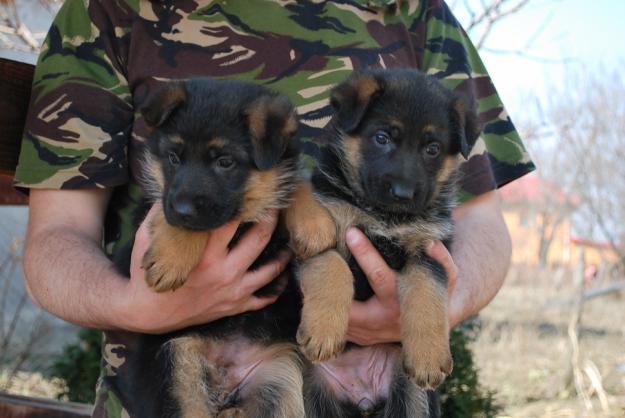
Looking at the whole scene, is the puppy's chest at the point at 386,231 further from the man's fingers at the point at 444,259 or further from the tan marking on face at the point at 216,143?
the tan marking on face at the point at 216,143

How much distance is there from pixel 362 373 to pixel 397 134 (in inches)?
38.0

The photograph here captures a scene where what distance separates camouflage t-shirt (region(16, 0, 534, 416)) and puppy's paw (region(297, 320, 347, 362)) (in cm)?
83

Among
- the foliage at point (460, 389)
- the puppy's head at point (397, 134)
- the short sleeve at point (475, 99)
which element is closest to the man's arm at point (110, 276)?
the puppy's head at point (397, 134)

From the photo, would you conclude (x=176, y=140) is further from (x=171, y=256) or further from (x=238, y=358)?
A: (x=238, y=358)

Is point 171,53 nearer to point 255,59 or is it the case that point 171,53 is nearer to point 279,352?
A: point 255,59

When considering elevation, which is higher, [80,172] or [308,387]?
[80,172]

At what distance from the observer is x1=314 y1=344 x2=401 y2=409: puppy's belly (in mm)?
2930

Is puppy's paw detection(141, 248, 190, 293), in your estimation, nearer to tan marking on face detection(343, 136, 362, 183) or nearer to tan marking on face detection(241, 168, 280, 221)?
tan marking on face detection(241, 168, 280, 221)

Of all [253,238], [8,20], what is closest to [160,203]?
[253,238]

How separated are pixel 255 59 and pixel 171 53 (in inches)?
13.9

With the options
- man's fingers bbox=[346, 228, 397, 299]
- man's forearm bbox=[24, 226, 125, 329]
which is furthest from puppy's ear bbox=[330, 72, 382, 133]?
man's forearm bbox=[24, 226, 125, 329]

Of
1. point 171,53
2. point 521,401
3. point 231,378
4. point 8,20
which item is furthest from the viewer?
point 521,401

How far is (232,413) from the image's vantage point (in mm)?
2705

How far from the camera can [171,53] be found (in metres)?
3.13
